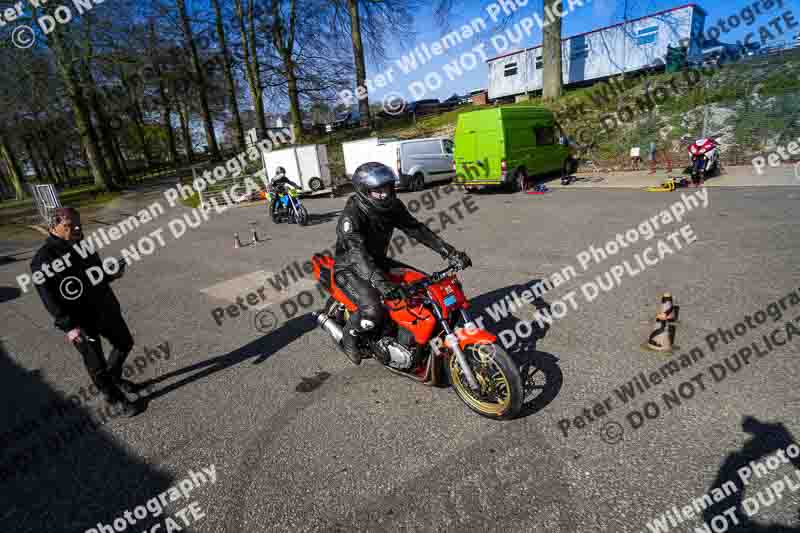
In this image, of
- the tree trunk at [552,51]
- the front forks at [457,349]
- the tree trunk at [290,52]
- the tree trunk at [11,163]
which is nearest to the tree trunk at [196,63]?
the tree trunk at [290,52]

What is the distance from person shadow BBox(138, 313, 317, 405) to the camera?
3945 millimetres

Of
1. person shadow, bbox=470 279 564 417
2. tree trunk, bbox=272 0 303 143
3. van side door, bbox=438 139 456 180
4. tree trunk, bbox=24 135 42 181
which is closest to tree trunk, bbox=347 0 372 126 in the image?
tree trunk, bbox=272 0 303 143

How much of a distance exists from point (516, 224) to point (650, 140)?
9.62 m

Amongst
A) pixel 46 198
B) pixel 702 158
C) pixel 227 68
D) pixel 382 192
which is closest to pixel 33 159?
pixel 227 68

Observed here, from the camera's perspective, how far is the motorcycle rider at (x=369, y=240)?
3059 mm

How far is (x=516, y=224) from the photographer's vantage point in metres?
8.91

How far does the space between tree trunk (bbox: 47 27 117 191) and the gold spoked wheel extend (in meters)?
27.0

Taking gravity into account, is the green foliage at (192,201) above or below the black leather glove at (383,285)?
below

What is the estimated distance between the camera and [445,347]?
10.2ft

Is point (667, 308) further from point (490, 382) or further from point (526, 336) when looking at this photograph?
point (490, 382)

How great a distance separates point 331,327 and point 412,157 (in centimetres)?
1302

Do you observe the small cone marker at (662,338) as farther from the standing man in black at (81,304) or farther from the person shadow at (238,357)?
the standing man in black at (81,304)

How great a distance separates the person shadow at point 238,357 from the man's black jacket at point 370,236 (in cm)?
154

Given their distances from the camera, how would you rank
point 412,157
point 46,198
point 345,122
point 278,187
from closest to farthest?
point 278,187
point 412,157
point 46,198
point 345,122
